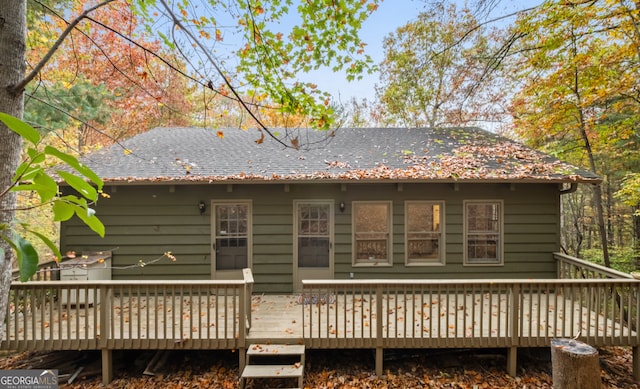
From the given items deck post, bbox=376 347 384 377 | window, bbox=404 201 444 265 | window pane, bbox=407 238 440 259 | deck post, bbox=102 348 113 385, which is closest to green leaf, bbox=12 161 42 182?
deck post, bbox=376 347 384 377

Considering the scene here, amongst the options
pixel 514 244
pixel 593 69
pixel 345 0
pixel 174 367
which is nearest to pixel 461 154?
pixel 514 244

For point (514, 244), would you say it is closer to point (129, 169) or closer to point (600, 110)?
point (600, 110)

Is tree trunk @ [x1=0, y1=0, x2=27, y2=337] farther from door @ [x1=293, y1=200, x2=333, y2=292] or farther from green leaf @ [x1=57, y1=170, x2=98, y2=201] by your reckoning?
door @ [x1=293, y1=200, x2=333, y2=292]

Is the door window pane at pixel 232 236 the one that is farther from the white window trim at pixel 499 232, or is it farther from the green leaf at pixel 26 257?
the green leaf at pixel 26 257

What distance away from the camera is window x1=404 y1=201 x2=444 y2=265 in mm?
6277

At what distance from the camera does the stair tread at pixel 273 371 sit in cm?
363

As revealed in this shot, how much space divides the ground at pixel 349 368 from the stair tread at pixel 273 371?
0.87 feet

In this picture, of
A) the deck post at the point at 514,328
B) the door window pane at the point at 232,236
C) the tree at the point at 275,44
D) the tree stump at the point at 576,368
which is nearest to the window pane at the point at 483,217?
the deck post at the point at 514,328

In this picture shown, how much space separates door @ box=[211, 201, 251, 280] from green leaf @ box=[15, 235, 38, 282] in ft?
18.0

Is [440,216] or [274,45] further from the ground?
[274,45]

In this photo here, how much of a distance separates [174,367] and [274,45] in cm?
452

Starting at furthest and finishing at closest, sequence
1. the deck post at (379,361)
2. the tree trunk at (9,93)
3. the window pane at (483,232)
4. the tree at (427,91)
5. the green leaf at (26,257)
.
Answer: the tree at (427,91)
the window pane at (483,232)
the deck post at (379,361)
the tree trunk at (9,93)
the green leaf at (26,257)

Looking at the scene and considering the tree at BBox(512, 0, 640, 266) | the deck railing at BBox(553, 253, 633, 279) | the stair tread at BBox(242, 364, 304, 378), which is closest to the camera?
the stair tread at BBox(242, 364, 304, 378)

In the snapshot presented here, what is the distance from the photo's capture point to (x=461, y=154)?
6781mm
